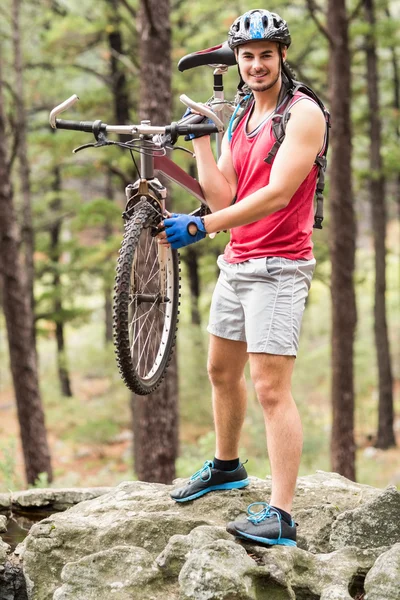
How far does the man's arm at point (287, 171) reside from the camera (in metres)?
3.60

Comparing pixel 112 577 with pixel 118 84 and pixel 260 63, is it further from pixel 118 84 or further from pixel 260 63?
pixel 118 84

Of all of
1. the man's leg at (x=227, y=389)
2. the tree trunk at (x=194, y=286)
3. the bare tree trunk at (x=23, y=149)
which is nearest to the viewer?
the man's leg at (x=227, y=389)

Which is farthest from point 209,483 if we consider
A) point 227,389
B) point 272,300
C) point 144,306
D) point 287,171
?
point 287,171

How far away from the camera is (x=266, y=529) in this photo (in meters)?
3.87

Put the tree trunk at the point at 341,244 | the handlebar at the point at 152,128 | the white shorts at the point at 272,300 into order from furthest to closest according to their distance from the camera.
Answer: the tree trunk at the point at 341,244
the white shorts at the point at 272,300
the handlebar at the point at 152,128

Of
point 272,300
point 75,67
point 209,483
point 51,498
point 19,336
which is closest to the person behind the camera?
point 272,300

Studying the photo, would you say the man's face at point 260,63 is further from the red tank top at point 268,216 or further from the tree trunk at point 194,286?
the tree trunk at point 194,286

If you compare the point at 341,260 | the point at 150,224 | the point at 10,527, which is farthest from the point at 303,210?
the point at 341,260

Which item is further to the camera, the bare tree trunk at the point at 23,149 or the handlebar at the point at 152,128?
the bare tree trunk at the point at 23,149

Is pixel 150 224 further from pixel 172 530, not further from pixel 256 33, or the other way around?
pixel 172 530

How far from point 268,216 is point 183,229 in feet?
1.67

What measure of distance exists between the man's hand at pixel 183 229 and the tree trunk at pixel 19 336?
5418mm

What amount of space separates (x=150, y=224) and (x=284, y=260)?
0.69m

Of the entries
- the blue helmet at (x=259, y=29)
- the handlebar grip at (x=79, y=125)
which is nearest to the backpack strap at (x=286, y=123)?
the blue helmet at (x=259, y=29)
